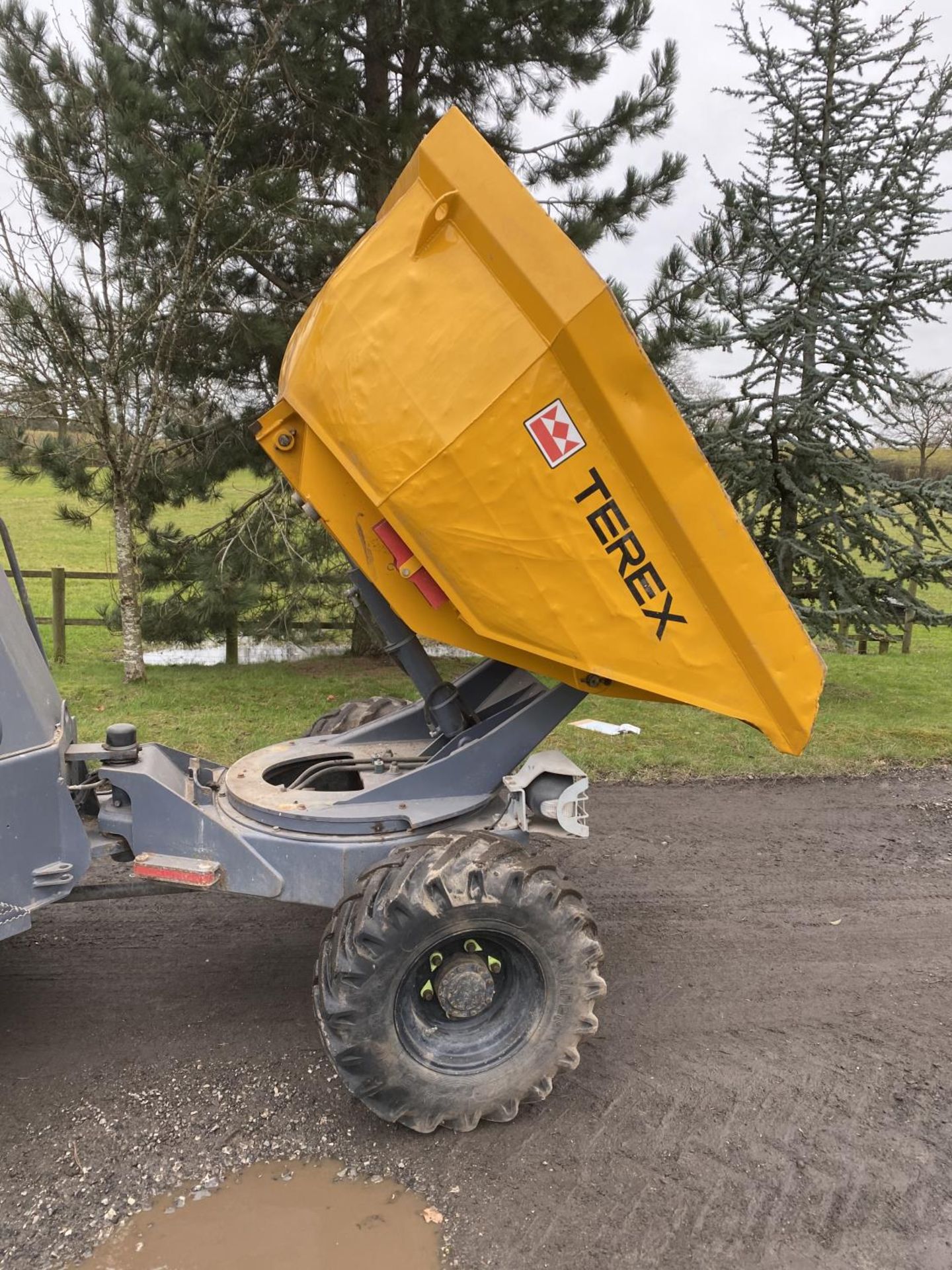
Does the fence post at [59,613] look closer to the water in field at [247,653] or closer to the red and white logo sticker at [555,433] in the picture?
the water in field at [247,653]

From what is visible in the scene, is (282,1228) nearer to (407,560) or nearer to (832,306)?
(407,560)

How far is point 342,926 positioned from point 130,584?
7416 millimetres

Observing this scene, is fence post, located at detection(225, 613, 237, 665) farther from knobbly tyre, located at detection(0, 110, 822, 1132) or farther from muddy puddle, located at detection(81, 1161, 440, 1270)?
muddy puddle, located at detection(81, 1161, 440, 1270)

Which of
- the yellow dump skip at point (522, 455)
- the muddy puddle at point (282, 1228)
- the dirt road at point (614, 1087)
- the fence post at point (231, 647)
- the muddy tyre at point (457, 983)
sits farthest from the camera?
the fence post at point (231, 647)

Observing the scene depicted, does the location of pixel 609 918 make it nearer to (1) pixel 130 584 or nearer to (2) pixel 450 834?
(2) pixel 450 834

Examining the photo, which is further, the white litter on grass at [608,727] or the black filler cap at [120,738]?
the white litter on grass at [608,727]

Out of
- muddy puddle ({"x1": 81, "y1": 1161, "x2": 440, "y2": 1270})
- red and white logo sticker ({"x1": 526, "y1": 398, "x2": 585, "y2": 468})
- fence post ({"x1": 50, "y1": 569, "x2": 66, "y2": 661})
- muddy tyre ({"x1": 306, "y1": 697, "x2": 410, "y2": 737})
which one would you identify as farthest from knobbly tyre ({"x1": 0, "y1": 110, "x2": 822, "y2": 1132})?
fence post ({"x1": 50, "y1": 569, "x2": 66, "y2": 661})

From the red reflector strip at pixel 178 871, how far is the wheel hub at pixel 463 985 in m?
0.95

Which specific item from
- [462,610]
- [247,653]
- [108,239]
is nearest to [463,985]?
[462,610]

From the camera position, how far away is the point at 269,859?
3443mm

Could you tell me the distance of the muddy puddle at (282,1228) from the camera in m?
2.70

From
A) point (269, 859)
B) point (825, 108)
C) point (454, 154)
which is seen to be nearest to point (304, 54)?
point (825, 108)

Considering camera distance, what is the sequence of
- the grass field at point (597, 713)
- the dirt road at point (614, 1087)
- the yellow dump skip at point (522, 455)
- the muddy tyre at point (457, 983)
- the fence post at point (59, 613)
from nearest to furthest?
the dirt road at point (614, 1087)
the yellow dump skip at point (522, 455)
the muddy tyre at point (457, 983)
the grass field at point (597, 713)
the fence post at point (59, 613)

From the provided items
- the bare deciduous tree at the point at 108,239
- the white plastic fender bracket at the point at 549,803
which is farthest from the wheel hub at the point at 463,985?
the bare deciduous tree at the point at 108,239
